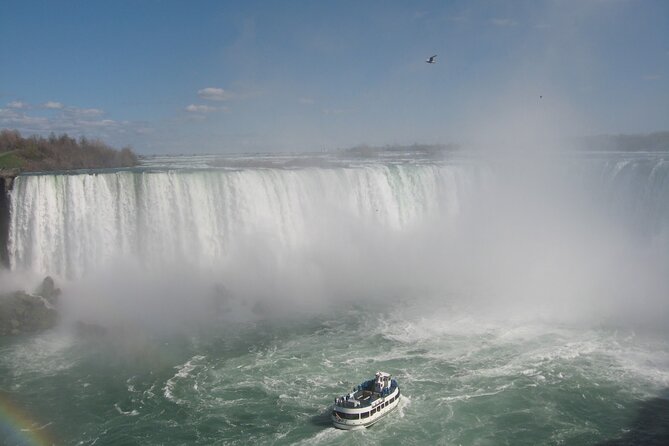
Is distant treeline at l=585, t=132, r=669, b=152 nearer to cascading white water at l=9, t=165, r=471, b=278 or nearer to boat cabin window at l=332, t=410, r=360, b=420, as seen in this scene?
cascading white water at l=9, t=165, r=471, b=278

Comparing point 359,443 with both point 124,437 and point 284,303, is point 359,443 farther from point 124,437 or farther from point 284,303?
point 284,303

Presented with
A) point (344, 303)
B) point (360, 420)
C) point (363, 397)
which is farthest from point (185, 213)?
point (360, 420)

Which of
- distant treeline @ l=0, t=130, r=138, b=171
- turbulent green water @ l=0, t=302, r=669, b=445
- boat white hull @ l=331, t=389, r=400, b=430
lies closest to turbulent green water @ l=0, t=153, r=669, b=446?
turbulent green water @ l=0, t=302, r=669, b=445

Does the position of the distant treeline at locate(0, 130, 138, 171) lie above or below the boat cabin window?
above

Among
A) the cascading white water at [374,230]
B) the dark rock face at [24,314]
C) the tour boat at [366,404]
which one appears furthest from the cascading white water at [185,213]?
the tour boat at [366,404]

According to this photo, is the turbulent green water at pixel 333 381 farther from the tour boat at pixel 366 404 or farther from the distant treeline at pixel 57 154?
the distant treeline at pixel 57 154

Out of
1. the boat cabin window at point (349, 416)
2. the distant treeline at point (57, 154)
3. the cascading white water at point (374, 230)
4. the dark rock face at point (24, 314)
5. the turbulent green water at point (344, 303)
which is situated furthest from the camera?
the distant treeline at point (57, 154)

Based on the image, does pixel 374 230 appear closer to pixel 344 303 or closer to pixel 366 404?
pixel 344 303
